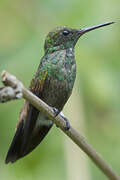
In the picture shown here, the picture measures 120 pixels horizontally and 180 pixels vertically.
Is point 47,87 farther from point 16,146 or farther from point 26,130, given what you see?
point 16,146

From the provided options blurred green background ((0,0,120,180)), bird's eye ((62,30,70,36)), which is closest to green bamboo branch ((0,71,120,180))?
blurred green background ((0,0,120,180))

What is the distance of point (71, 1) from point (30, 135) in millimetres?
1336

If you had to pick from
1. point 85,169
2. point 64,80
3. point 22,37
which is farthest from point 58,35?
point 85,169

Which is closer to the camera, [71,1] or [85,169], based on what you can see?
[85,169]

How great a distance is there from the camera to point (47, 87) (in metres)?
3.24

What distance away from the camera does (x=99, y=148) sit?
3.75 meters

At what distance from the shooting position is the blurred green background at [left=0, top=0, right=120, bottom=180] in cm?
345

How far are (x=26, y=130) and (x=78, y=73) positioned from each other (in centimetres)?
80

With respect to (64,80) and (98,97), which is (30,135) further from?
(98,97)

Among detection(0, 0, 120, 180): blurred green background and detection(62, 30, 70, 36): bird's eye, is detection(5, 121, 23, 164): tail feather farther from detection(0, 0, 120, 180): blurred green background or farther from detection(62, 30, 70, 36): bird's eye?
detection(62, 30, 70, 36): bird's eye

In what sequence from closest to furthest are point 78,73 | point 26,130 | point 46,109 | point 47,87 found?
point 46,109 < point 26,130 < point 47,87 < point 78,73

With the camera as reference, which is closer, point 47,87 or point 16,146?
point 16,146

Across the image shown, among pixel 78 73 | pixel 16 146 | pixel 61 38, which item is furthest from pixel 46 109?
pixel 61 38

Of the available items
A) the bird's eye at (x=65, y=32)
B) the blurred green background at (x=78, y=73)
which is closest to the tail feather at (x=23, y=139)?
the blurred green background at (x=78, y=73)
